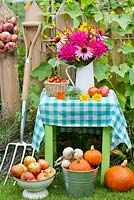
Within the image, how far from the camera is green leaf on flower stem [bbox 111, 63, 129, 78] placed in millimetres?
3938

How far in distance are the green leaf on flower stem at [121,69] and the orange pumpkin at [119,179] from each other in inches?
37.9

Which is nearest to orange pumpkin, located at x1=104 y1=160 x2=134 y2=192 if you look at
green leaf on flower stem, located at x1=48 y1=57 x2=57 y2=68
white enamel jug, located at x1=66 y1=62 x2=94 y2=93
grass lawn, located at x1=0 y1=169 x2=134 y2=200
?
grass lawn, located at x1=0 y1=169 x2=134 y2=200

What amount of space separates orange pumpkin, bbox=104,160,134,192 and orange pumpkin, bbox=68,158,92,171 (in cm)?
23

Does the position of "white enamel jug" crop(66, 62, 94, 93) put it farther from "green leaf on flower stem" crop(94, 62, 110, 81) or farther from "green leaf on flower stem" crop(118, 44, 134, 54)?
"green leaf on flower stem" crop(118, 44, 134, 54)

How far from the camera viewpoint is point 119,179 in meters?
3.41

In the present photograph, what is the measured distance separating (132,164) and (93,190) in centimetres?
78

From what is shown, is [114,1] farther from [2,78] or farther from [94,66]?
[2,78]

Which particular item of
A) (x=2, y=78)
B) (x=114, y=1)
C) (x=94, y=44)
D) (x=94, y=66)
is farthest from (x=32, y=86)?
(x=114, y=1)

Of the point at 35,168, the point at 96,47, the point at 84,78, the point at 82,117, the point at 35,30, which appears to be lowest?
the point at 35,168

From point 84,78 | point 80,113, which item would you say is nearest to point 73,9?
point 84,78

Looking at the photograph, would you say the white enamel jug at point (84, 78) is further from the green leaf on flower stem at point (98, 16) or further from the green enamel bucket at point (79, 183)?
the green enamel bucket at point (79, 183)

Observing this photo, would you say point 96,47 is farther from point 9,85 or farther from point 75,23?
point 9,85

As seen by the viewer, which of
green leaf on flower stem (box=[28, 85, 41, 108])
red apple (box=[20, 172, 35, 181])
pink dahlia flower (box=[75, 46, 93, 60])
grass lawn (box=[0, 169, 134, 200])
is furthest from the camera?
green leaf on flower stem (box=[28, 85, 41, 108])

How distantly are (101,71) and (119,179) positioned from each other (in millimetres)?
1124
